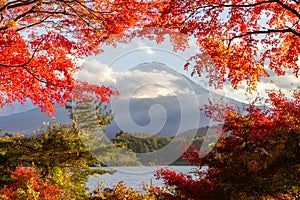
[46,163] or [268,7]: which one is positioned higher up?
[268,7]

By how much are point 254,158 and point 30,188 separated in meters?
5.79

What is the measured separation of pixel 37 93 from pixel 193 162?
4.89 meters

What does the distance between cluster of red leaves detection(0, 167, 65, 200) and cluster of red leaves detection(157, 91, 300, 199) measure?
12.9 ft

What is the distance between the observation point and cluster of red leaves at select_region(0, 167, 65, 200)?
8609mm

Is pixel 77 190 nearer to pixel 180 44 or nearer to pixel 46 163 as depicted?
pixel 46 163

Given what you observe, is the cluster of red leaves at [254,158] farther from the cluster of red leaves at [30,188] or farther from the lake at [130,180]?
the cluster of red leaves at [30,188]

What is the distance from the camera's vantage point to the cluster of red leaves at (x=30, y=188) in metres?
8.61

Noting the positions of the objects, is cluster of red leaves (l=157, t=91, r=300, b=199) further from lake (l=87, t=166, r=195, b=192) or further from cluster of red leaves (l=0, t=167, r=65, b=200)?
cluster of red leaves (l=0, t=167, r=65, b=200)

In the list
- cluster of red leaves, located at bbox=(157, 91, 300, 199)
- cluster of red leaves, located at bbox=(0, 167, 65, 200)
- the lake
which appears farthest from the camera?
the lake

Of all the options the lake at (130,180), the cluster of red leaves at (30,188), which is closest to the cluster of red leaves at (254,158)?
the lake at (130,180)

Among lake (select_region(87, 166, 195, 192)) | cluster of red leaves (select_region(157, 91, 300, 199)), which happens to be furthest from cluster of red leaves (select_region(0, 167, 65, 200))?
cluster of red leaves (select_region(157, 91, 300, 199))

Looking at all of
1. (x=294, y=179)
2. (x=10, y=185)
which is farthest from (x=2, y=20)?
(x=294, y=179)

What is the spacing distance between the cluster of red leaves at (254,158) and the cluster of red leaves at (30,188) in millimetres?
3927

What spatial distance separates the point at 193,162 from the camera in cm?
734
